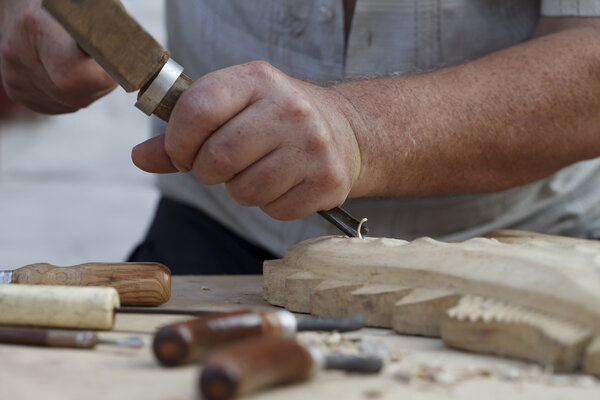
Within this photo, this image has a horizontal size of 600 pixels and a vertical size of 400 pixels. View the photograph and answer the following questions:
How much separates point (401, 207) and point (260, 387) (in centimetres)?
108

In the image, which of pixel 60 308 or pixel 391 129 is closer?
pixel 60 308

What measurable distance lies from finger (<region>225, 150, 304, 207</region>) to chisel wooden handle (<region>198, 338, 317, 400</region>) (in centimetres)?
50

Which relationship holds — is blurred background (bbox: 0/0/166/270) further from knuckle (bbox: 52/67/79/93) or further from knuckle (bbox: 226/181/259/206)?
knuckle (bbox: 226/181/259/206)

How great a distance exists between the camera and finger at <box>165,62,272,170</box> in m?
1.18

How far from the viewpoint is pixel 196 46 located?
2.00 metres

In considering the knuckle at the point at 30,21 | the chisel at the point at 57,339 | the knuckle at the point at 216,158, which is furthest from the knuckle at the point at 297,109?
the knuckle at the point at 30,21

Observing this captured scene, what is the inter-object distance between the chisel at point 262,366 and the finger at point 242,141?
0.48 meters

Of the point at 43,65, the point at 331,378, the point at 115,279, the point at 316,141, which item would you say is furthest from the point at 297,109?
the point at 43,65

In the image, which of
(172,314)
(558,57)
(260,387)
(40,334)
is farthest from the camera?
(558,57)

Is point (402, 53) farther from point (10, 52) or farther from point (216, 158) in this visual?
point (10, 52)

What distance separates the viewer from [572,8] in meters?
1.63

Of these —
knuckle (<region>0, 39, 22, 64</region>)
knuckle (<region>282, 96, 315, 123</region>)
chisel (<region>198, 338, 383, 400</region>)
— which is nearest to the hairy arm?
knuckle (<region>282, 96, 315, 123</region>)

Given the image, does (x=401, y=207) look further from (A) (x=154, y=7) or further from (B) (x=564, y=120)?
(A) (x=154, y=7)

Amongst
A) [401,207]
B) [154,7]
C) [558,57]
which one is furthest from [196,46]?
[154,7]
